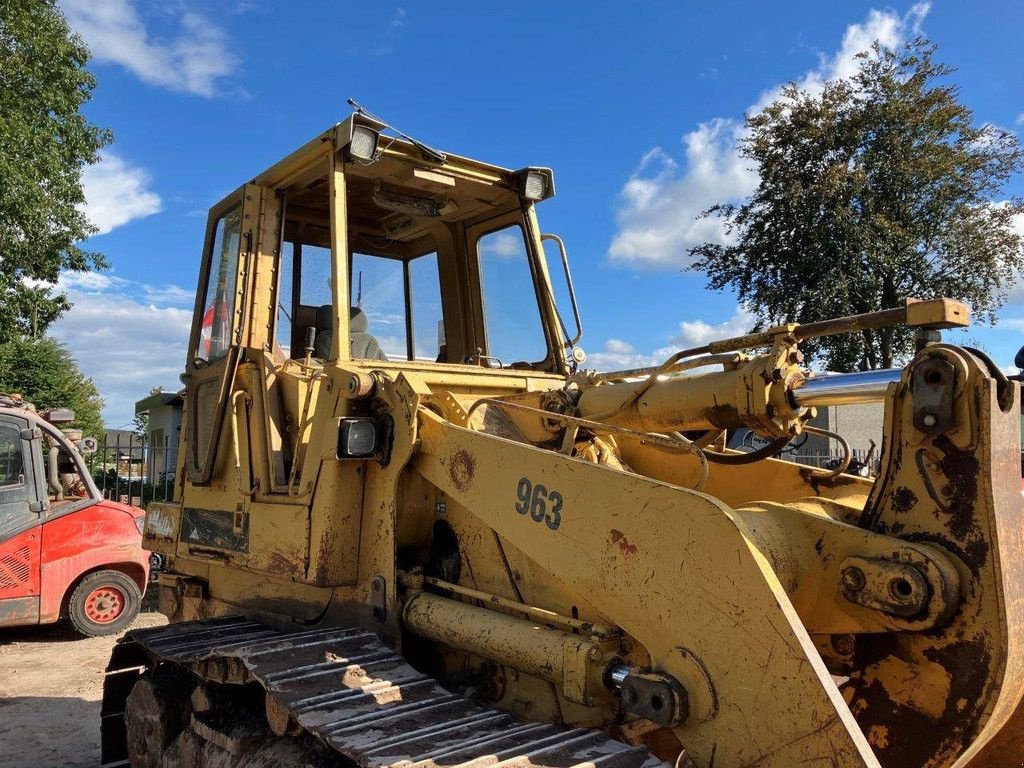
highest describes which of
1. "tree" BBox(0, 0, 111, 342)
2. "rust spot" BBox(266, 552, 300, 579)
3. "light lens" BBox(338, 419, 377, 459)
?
"tree" BBox(0, 0, 111, 342)

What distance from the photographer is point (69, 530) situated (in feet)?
30.6

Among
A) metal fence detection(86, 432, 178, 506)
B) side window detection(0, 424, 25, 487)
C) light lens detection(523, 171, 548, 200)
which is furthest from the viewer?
metal fence detection(86, 432, 178, 506)

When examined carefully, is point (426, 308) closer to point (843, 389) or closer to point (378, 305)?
point (378, 305)

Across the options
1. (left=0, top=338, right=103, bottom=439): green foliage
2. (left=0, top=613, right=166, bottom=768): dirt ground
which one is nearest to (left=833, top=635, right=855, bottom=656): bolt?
(left=0, top=613, right=166, bottom=768): dirt ground

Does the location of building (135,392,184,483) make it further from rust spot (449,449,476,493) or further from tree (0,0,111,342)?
rust spot (449,449,476,493)

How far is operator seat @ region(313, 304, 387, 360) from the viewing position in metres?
4.99

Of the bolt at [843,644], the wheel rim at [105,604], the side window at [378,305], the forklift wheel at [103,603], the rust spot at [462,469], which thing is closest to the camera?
the bolt at [843,644]

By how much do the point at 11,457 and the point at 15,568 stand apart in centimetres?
115

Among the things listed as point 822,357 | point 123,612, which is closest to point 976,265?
point 822,357

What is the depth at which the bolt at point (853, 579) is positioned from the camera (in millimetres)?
2566

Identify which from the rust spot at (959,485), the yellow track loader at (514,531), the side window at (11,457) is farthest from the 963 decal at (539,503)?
the side window at (11,457)

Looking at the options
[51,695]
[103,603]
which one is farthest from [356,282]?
[103,603]

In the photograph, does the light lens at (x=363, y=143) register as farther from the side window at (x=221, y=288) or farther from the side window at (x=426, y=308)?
the side window at (x=426, y=308)

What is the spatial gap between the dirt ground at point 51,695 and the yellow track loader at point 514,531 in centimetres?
112
